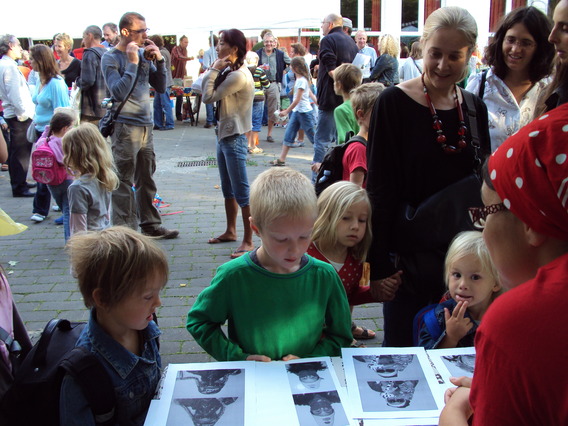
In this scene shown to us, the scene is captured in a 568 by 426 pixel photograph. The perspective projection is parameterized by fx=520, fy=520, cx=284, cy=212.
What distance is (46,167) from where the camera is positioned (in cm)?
514

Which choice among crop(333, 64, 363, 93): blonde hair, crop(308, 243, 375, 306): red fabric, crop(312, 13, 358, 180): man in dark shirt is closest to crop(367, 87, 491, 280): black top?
crop(308, 243, 375, 306): red fabric

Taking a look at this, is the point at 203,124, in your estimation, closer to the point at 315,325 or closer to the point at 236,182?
the point at 236,182

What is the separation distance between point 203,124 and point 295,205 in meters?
12.8

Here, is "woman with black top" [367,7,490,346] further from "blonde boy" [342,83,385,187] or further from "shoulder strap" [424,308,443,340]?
"blonde boy" [342,83,385,187]

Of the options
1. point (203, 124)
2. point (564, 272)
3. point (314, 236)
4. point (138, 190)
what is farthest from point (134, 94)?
point (203, 124)

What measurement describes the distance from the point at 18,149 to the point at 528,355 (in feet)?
25.1

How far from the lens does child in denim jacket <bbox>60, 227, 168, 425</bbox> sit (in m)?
1.73

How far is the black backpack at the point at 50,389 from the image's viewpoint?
161cm

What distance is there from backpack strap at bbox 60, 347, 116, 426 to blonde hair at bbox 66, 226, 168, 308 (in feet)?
0.64

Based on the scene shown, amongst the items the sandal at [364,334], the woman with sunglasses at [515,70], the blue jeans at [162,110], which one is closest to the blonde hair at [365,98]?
the woman with sunglasses at [515,70]

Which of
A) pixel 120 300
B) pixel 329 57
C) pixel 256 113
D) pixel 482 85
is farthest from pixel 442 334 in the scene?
pixel 256 113

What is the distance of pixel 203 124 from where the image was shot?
47.0 ft

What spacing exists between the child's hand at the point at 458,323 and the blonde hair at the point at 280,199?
71 centimetres

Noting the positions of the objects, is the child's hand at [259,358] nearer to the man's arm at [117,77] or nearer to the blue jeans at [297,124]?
the man's arm at [117,77]
